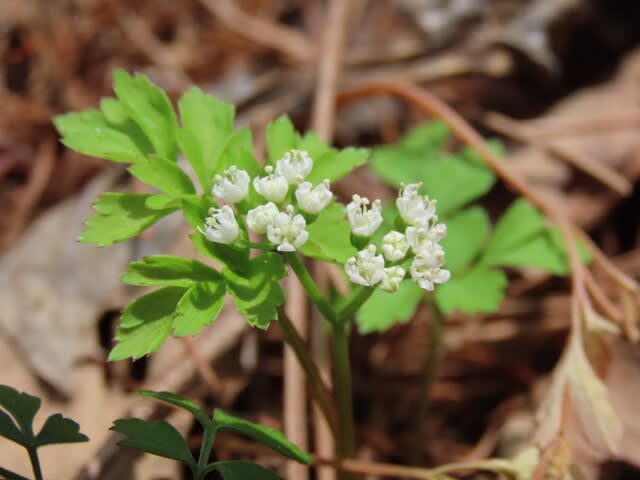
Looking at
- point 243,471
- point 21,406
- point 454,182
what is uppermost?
point 454,182

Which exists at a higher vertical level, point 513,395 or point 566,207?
point 566,207

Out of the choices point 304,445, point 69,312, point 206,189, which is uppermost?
point 69,312

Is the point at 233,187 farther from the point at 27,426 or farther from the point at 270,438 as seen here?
the point at 27,426

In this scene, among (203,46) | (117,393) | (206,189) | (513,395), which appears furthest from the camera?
(203,46)

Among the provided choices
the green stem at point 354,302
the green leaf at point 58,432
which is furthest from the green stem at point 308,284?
the green leaf at point 58,432

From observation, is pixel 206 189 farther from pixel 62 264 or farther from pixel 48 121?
pixel 48 121

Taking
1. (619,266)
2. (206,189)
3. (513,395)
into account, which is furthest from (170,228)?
(619,266)

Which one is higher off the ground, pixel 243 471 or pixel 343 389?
pixel 343 389

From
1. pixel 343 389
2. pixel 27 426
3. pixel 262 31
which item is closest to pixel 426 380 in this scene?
pixel 343 389
